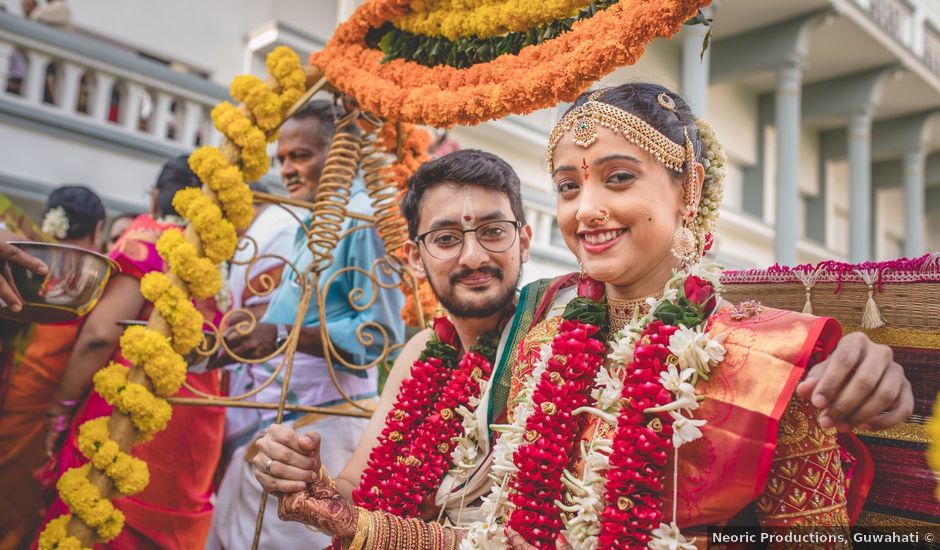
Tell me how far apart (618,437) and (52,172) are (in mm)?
6309

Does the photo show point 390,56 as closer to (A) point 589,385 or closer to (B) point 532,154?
(A) point 589,385

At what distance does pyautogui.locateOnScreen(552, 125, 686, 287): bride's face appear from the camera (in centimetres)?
171

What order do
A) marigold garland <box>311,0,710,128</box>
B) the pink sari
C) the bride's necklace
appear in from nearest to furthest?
the bride's necklace, marigold garland <box>311,0,710,128</box>, the pink sari

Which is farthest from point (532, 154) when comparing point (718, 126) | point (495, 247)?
point (495, 247)

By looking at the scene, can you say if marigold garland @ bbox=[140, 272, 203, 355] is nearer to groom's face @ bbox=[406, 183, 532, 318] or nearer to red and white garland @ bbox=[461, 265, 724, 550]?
groom's face @ bbox=[406, 183, 532, 318]

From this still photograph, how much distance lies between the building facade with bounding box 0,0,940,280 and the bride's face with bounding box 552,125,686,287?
363 millimetres

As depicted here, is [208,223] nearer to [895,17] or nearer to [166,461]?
[166,461]

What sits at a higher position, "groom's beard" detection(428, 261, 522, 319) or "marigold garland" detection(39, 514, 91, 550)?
"groom's beard" detection(428, 261, 522, 319)

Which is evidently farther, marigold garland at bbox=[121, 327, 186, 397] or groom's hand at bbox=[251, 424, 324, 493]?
marigold garland at bbox=[121, 327, 186, 397]

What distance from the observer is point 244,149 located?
2.88 m

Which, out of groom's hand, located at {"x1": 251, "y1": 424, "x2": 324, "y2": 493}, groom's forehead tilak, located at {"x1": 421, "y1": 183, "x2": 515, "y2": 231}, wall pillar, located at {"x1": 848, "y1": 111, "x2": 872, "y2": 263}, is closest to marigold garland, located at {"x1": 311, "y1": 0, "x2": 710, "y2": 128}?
groom's forehead tilak, located at {"x1": 421, "y1": 183, "x2": 515, "y2": 231}

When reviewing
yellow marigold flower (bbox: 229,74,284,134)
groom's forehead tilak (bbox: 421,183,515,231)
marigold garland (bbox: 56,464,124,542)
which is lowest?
marigold garland (bbox: 56,464,124,542)

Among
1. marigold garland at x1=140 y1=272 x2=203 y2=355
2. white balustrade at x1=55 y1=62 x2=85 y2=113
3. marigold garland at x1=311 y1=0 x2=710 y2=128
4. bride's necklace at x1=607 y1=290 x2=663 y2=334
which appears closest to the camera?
bride's necklace at x1=607 y1=290 x2=663 y2=334

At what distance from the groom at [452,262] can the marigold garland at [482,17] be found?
16.4 inches
